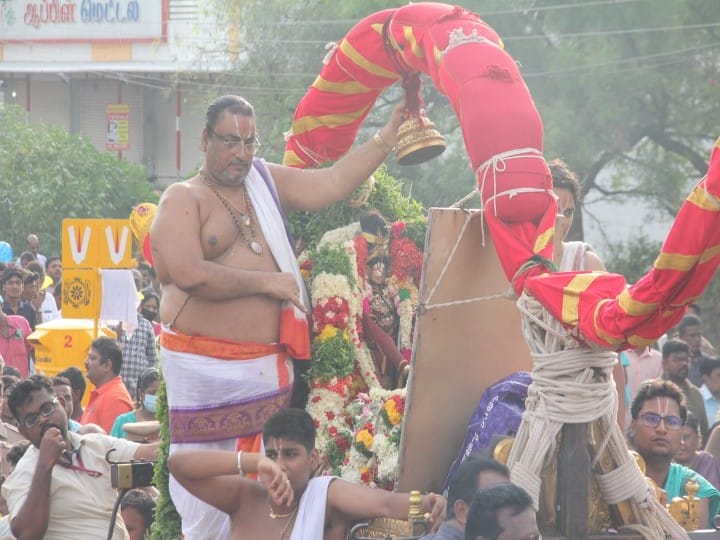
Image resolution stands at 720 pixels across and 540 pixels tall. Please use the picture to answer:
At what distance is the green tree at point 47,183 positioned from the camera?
25.9m

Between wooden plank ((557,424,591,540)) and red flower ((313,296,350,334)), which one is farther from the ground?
red flower ((313,296,350,334))

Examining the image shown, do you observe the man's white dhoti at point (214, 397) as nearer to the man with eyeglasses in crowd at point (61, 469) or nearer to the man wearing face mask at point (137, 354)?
the man with eyeglasses in crowd at point (61, 469)

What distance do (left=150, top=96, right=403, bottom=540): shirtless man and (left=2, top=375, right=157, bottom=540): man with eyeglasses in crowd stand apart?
31.7 inches

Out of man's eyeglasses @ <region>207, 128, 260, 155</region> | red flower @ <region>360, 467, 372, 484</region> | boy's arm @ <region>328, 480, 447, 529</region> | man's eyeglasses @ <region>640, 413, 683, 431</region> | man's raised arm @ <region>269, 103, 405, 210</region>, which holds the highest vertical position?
man's eyeglasses @ <region>207, 128, 260, 155</region>

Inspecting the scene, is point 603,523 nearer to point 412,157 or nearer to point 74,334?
point 412,157

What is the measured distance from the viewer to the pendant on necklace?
5.59 m

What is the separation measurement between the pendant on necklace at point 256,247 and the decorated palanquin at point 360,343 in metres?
0.44

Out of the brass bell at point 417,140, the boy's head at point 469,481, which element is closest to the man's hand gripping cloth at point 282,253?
the brass bell at point 417,140

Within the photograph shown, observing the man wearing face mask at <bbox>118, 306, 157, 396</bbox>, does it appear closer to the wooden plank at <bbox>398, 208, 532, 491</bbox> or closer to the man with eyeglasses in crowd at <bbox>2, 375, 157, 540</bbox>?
the man with eyeglasses in crowd at <bbox>2, 375, 157, 540</bbox>

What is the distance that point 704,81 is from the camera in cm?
1930

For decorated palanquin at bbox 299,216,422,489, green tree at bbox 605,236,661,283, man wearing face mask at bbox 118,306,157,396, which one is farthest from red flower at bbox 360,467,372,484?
green tree at bbox 605,236,661,283

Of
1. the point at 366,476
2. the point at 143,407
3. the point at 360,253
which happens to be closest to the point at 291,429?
the point at 366,476

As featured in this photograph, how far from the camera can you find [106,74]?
35.3 meters

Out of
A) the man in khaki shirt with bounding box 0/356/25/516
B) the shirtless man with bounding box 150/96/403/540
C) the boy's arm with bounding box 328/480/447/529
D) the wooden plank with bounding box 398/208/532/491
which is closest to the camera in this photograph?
→ the boy's arm with bounding box 328/480/447/529
